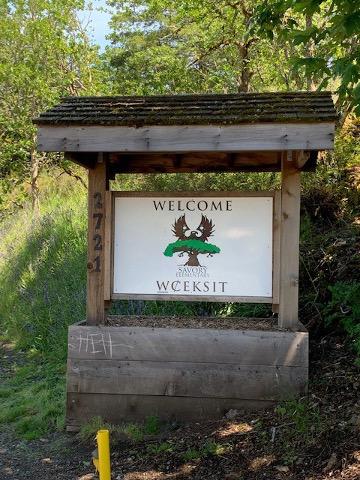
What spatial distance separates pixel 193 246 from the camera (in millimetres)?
5059

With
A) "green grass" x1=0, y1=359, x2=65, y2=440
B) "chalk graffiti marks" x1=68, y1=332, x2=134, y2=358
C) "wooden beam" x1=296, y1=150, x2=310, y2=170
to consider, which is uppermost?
"wooden beam" x1=296, y1=150, x2=310, y2=170

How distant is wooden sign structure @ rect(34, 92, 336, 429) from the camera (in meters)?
4.64

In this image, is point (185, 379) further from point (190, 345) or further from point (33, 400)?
point (33, 400)

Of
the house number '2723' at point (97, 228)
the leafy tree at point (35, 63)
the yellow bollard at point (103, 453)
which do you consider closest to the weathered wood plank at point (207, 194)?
the house number '2723' at point (97, 228)

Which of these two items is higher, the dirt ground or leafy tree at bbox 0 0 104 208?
leafy tree at bbox 0 0 104 208

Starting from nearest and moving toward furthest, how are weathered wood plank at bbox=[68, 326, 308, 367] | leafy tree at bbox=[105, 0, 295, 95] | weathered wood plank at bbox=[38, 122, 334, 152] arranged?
weathered wood plank at bbox=[38, 122, 334, 152], weathered wood plank at bbox=[68, 326, 308, 367], leafy tree at bbox=[105, 0, 295, 95]

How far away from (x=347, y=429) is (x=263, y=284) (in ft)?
4.48

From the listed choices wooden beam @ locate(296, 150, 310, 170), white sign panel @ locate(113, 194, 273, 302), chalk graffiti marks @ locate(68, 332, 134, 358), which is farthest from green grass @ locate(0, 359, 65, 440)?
wooden beam @ locate(296, 150, 310, 170)

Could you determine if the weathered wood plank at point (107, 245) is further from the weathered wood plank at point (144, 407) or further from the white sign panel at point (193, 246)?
the weathered wood plank at point (144, 407)

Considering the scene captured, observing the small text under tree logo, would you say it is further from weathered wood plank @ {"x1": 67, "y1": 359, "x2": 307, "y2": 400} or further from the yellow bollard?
the yellow bollard

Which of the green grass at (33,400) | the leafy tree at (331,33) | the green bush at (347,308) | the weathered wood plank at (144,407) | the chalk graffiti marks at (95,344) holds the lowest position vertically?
the green grass at (33,400)

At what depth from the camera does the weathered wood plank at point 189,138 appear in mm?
4465

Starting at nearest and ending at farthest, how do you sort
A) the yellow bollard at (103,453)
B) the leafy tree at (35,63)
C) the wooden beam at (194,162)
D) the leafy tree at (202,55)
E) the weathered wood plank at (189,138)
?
the yellow bollard at (103,453) → the weathered wood plank at (189,138) → the wooden beam at (194,162) → the leafy tree at (202,55) → the leafy tree at (35,63)

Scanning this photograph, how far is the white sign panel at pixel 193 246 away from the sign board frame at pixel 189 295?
2 cm
